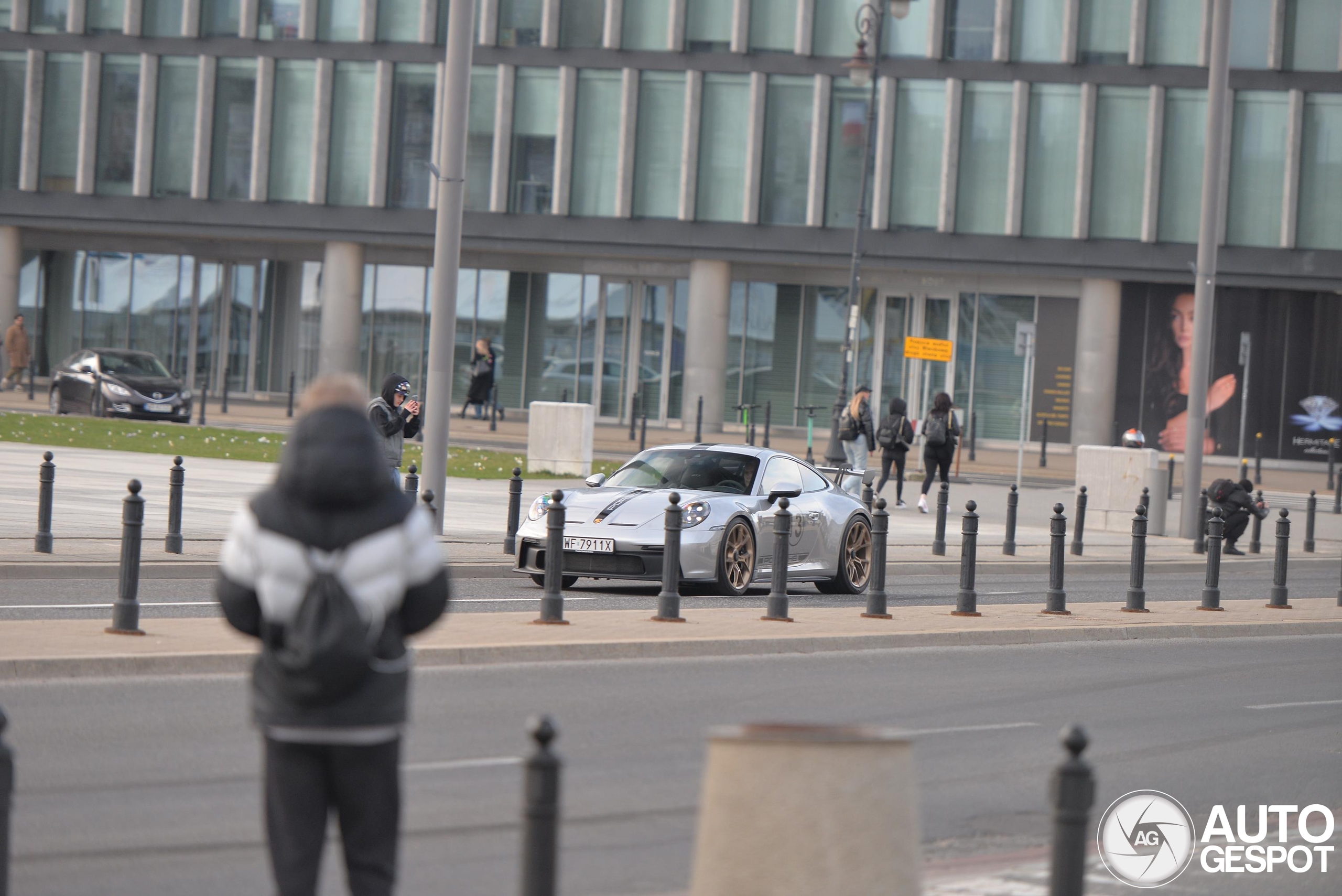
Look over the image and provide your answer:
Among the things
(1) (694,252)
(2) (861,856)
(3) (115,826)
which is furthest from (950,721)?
(1) (694,252)

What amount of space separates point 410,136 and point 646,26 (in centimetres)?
698

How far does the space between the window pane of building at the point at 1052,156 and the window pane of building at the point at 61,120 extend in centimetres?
2593

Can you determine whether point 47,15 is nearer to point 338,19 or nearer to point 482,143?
point 338,19

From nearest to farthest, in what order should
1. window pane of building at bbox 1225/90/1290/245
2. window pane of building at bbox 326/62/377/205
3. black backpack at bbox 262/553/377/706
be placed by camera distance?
black backpack at bbox 262/553/377/706 < window pane of building at bbox 1225/90/1290/245 < window pane of building at bbox 326/62/377/205

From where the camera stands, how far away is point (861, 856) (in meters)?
4.69

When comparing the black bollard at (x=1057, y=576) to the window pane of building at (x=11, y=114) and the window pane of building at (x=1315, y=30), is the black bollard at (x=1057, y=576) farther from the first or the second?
the window pane of building at (x=11, y=114)

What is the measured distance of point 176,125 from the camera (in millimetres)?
50500

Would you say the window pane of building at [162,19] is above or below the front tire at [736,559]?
above

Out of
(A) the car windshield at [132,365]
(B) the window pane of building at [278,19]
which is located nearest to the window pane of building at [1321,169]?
(B) the window pane of building at [278,19]

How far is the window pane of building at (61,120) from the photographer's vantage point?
50.9 metres

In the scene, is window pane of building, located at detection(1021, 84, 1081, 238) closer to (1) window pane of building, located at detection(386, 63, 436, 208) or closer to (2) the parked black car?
(1) window pane of building, located at detection(386, 63, 436, 208)

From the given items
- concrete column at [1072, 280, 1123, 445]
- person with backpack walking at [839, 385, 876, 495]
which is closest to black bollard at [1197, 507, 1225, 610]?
person with backpack walking at [839, 385, 876, 495]

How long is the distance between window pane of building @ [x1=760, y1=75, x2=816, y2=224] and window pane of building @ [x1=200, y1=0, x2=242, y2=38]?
14952 mm

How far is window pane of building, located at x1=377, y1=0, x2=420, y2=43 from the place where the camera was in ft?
161
